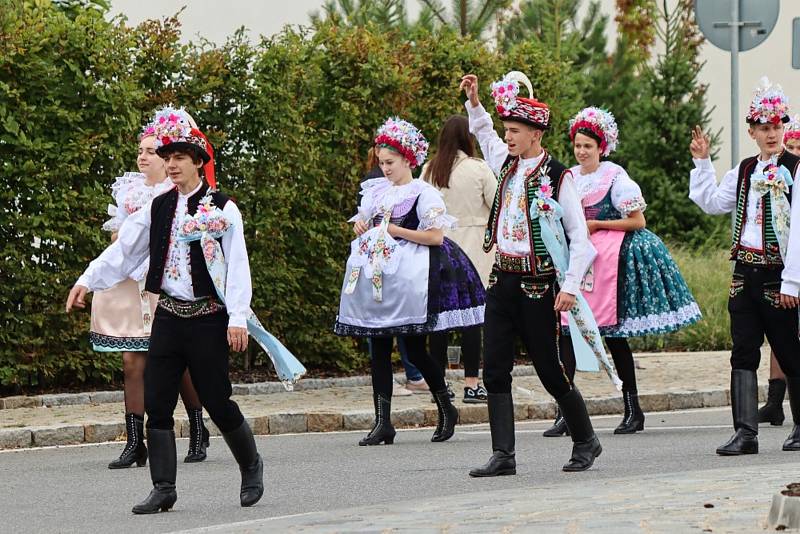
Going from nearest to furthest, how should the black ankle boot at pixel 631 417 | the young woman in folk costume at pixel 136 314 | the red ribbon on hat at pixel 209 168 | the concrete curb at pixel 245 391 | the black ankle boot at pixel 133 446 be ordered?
the red ribbon on hat at pixel 209 168 < the black ankle boot at pixel 133 446 < the young woman in folk costume at pixel 136 314 < the black ankle boot at pixel 631 417 < the concrete curb at pixel 245 391

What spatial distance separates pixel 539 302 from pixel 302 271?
5.45m

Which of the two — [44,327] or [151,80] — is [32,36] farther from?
[44,327]

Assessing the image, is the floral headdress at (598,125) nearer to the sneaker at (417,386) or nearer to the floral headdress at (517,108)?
the floral headdress at (517,108)

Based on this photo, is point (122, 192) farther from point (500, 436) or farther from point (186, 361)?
point (500, 436)

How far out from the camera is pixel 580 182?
11.7m

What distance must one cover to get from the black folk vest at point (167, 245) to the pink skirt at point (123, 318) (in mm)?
1952

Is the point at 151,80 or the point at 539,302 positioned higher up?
the point at 151,80

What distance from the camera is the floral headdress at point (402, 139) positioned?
1107 centimetres

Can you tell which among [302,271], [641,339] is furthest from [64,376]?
[641,339]

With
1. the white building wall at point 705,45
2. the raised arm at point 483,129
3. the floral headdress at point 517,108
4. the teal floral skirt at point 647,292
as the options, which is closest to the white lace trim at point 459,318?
the teal floral skirt at point 647,292

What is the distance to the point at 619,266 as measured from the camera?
38.4 ft

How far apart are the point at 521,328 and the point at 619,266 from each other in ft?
8.91

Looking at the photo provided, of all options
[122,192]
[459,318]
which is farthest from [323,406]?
[122,192]

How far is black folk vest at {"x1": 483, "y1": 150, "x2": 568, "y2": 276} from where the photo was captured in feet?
29.7
